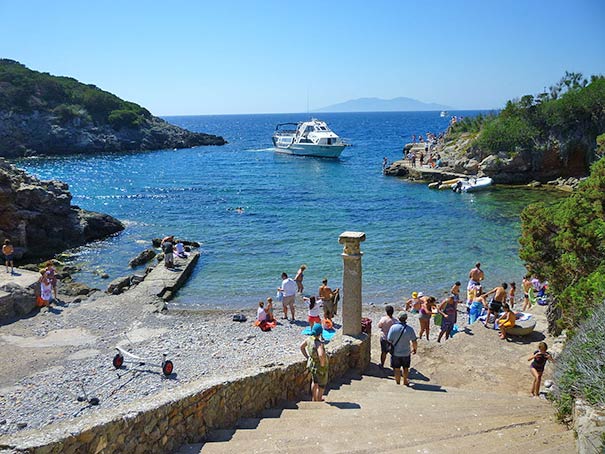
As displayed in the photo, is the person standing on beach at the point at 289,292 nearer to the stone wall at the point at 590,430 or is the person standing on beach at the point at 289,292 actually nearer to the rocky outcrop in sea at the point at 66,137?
the stone wall at the point at 590,430

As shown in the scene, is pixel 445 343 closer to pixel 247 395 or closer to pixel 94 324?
pixel 247 395

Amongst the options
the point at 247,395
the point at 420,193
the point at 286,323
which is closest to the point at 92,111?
the point at 420,193

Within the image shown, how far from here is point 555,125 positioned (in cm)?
4722

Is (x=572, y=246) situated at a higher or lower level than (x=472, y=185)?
higher

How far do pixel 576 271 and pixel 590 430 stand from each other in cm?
580

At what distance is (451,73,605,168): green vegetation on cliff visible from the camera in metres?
46.2

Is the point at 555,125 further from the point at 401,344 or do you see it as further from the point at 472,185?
the point at 401,344

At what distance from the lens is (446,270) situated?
22969 millimetres

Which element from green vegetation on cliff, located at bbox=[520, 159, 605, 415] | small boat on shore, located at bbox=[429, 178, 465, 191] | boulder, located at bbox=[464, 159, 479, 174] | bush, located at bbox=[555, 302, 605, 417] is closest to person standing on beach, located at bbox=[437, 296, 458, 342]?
green vegetation on cliff, located at bbox=[520, 159, 605, 415]

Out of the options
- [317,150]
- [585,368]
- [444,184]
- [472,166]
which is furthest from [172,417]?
[317,150]

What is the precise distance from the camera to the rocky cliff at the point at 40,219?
25.3 m

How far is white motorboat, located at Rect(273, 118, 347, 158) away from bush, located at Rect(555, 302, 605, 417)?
205 ft

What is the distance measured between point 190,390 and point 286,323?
10.2 metres

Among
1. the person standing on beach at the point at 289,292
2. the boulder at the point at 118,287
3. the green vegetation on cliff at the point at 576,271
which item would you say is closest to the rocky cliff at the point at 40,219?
the boulder at the point at 118,287
